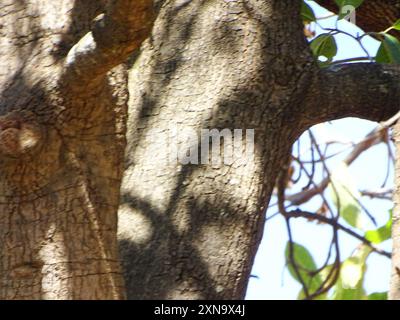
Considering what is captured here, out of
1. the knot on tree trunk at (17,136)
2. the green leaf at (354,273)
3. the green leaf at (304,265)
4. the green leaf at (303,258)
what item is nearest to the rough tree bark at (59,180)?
the knot on tree trunk at (17,136)

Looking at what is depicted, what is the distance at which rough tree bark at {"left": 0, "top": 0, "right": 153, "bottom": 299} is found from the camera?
1.63 meters

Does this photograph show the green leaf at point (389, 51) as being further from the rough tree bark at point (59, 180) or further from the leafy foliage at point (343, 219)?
the rough tree bark at point (59, 180)

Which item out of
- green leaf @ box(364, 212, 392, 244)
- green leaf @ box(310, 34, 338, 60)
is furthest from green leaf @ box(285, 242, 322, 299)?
green leaf @ box(310, 34, 338, 60)

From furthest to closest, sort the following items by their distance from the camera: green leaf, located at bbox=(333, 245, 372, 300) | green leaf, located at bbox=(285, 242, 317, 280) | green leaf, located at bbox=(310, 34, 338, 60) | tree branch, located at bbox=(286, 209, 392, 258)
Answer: green leaf, located at bbox=(285, 242, 317, 280) → green leaf, located at bbox=(333, 245, 372, 300) → tree branch, located at bbox=(286, 209, 392, 258) → green leaf, located at bbox=(310, 34, 338, 60)

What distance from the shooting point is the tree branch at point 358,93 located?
7.27ft

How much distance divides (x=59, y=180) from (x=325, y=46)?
Answer: 106cm

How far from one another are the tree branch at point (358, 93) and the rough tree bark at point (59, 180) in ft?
2.19

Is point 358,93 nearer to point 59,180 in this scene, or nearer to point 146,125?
point 146,125

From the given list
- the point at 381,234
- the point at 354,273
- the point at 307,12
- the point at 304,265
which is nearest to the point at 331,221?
the point at 381,234

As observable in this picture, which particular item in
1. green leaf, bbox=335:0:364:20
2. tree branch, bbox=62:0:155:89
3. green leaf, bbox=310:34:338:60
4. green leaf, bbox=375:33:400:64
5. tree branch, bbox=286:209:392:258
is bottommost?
tree branch, bbox=62:0:155:89

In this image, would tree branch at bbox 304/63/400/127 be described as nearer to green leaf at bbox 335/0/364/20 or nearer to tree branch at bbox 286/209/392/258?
green leaf at bbox 335/0/364/20

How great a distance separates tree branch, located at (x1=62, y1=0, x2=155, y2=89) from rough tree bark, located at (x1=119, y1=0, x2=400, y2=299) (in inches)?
18.0

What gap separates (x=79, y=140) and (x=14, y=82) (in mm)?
173
